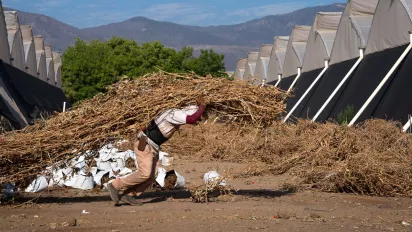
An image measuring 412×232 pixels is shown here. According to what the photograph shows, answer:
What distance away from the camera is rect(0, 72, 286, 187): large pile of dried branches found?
983 centimetres

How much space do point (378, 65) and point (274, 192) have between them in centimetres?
1231

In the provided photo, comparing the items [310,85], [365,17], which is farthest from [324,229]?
[310,85]

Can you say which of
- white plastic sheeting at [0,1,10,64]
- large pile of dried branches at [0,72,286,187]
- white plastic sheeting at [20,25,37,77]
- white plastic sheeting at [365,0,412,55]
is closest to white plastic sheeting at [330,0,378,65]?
white plastic sheeting at [365,0,412,55]

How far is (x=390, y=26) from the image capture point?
23.2m

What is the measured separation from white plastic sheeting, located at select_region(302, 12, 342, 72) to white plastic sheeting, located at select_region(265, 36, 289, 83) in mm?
8964

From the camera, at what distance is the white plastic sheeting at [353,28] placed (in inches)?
1106

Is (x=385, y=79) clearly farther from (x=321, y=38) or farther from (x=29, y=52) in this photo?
(x=29, y=52)

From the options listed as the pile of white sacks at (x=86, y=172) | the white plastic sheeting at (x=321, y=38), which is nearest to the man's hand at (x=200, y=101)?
the pile of white sacks at (x=86, y=172)

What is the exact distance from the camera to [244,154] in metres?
17.9

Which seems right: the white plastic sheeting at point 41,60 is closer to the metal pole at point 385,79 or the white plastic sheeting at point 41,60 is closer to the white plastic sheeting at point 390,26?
the white plastic sheeting at point 390,26

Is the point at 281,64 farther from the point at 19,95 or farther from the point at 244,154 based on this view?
the point at 244,154

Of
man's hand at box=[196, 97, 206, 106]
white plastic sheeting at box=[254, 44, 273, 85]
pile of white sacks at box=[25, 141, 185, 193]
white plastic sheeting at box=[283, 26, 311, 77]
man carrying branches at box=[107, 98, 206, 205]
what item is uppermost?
man's hand at box=[196, 97, 206, 106]

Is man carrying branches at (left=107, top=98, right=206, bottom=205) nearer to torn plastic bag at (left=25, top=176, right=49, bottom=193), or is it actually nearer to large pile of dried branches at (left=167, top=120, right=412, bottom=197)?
large pile of dried branches at (left=167, top=120, right=412, bottom=197)

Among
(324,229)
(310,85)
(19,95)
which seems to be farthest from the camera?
(310,85)
